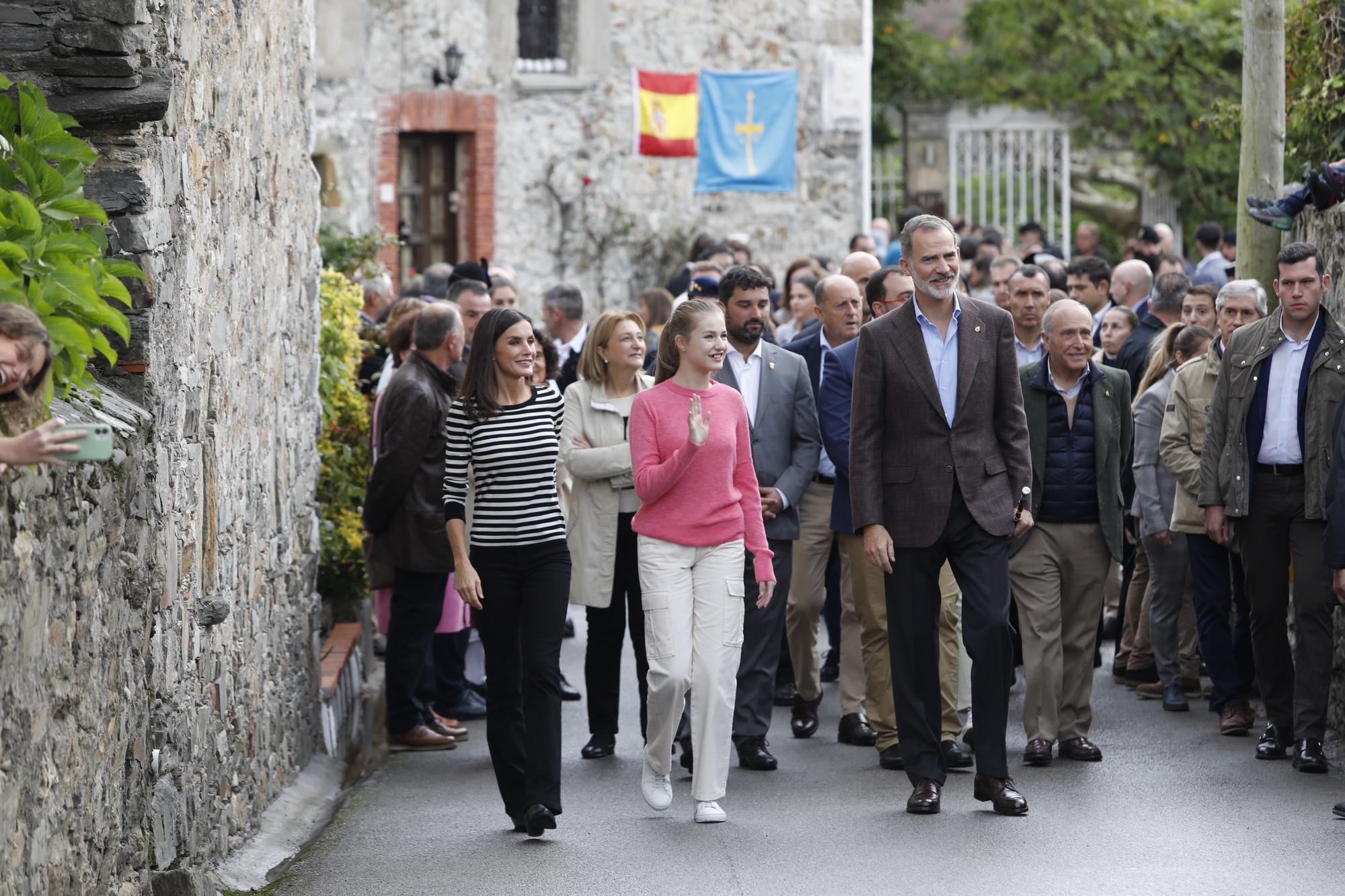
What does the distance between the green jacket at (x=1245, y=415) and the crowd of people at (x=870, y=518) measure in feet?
0.05

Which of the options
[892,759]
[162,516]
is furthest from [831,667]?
[162,516]

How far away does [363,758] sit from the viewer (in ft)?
32.4

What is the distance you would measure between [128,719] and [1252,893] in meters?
3.69

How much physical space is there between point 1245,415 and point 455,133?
14627 mm

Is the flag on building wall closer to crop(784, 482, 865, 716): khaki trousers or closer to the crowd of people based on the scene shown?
the crowd of people

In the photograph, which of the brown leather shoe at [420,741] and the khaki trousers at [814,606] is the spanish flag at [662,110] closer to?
the khaki trousers at [814,606]

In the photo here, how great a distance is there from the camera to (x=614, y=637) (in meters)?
8.80

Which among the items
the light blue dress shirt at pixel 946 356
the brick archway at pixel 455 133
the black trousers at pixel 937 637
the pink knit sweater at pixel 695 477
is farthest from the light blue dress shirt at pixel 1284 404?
the brick archway at pixel 455 133

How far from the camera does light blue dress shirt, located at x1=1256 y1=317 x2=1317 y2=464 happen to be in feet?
27.1

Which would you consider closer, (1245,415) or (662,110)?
(1245,415)

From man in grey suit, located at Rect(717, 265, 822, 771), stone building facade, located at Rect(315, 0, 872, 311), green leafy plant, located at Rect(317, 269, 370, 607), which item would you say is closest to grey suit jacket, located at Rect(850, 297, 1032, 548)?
man in grey suit, located at Rect(717, 265, 822, 771)

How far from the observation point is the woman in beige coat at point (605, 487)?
8.50m

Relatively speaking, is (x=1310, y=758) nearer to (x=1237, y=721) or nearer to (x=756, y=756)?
(x=1237, y=721)

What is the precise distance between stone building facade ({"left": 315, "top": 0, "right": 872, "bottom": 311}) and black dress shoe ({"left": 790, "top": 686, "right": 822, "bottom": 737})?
1270 cm
